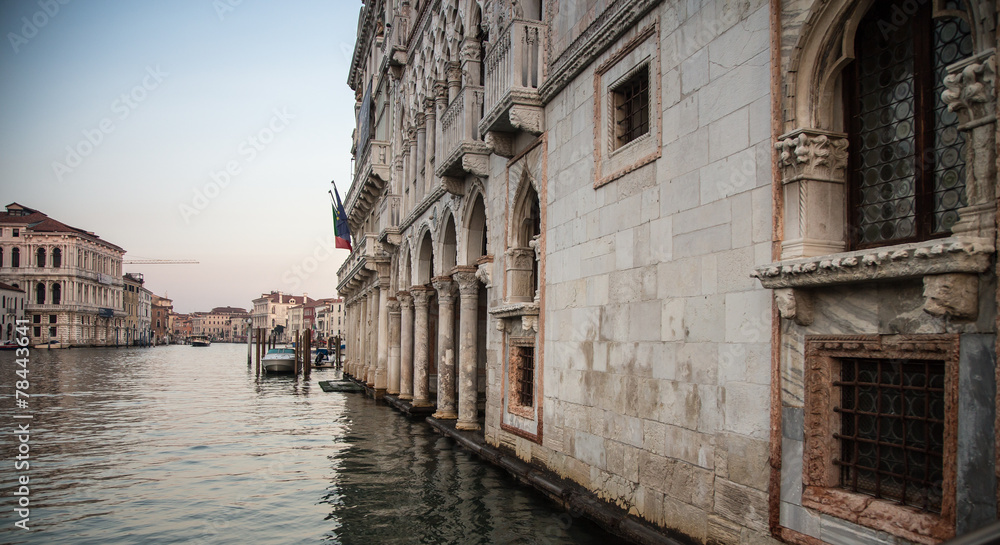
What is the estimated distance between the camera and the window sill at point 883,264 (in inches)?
152

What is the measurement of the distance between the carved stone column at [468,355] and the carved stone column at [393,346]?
819 centimetres

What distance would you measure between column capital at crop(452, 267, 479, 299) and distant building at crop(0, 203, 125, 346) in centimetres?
8619

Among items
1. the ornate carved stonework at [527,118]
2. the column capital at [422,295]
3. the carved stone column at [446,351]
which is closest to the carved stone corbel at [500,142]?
the ornate carved stonework at [527,118]

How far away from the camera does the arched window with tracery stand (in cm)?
446

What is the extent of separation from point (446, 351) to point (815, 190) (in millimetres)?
12258

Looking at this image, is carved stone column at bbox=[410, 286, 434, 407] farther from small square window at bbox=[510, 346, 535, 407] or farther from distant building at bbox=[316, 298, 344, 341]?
distant building at bbox=[316, 298, 344, 341]

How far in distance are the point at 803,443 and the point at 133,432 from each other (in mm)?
15954

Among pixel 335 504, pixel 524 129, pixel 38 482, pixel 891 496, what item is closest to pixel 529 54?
pixel 524 129

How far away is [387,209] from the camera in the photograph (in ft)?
76.5

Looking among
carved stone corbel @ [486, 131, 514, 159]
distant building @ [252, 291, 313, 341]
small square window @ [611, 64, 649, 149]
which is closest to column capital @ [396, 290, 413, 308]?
carved stone corbel @ [486, 131, 514, 159]

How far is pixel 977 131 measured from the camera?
13.1 ft

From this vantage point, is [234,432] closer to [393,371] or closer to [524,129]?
[393,371]

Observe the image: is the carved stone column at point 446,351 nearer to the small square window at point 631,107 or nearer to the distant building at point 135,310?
the small square window at point 631,107

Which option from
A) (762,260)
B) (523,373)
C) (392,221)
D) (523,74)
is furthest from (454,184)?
(762,260)
